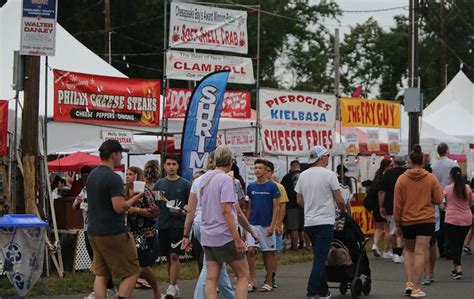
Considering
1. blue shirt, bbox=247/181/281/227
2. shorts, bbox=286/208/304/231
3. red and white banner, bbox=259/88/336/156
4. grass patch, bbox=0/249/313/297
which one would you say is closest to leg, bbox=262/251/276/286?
blue shirt, bbox=247/181/281/227

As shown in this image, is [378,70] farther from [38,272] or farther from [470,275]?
[38,272]

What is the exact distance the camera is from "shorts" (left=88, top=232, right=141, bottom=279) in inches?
341

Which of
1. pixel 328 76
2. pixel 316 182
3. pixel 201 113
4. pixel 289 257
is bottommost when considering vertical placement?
pixel 289 257

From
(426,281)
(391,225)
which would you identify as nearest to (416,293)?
(426,281)

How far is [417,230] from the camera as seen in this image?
36.3ft

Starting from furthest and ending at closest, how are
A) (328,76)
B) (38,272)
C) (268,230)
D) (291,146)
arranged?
(328,76), (291,146), (268,230), (38,272)

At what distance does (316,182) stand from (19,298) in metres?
3.52

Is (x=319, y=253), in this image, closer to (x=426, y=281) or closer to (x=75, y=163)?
(x=426, y=281)

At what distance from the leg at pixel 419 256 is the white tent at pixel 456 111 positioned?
20.9 metres

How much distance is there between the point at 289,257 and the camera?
655 inches

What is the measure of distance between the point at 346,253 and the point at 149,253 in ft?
7.72

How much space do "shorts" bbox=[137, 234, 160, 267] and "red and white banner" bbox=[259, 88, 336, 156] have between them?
7.00 metres

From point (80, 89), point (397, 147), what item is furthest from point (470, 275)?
point (397, 147)

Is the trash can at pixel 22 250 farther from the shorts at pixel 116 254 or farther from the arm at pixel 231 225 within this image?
the arm at pixel 231 225
